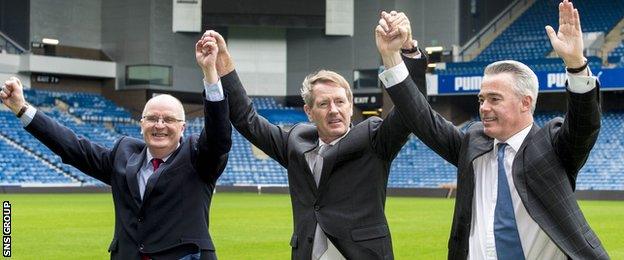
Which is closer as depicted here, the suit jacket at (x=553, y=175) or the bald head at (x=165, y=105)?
the suit jacket at (x=553, y=175)

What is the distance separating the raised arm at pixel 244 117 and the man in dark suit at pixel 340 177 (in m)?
0.28

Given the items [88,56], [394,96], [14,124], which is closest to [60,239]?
[394,96]

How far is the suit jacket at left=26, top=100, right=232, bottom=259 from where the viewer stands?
5750 millimetres

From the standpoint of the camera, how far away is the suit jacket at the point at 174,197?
575 centimetres

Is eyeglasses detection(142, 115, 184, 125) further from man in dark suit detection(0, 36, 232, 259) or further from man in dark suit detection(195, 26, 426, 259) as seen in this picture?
man in dark suit detection(195, 26, 426, 259)

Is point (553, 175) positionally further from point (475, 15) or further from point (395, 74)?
point (475, 15)

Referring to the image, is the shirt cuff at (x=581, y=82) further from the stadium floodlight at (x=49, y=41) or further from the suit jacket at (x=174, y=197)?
the stadium floodlight at (x=49, y=41)

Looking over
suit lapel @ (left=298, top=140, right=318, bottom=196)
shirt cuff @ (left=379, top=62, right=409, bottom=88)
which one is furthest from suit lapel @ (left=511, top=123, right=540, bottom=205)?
suit lapel @ (left=298, top=140, right=318, bottom=196)

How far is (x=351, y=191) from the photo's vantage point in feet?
18.4

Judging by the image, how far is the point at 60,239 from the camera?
60.6ft

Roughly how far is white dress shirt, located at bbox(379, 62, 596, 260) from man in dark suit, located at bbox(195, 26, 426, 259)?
0.62 m

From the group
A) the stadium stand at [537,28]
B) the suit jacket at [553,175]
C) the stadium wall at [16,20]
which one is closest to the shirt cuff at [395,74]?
the suit jacket at [553,175]

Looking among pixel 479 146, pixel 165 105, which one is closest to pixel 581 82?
pixel 479 146

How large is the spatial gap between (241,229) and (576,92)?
1670 cm
